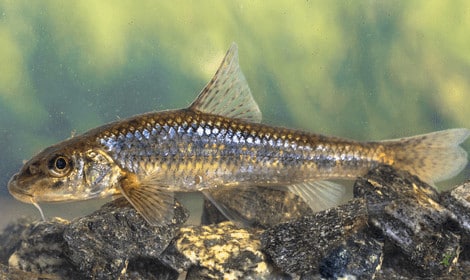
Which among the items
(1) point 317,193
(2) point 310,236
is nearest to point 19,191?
(2) point 310,236

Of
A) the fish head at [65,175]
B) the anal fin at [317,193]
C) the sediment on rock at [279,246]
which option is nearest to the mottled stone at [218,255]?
the sediment on rock at [279,246]

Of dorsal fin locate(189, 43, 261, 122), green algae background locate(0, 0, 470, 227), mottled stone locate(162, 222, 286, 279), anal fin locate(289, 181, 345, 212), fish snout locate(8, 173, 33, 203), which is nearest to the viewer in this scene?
mottled stone locate(162, 222, 286, 279)

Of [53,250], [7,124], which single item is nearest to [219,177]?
[53,250]

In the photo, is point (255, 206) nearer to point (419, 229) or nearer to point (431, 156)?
point (419, 229)

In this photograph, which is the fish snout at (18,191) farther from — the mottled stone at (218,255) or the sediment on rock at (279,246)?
the mottled stone at (218,255)

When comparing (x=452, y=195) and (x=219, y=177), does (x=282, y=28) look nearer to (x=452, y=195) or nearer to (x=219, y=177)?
(x=219, y=177)

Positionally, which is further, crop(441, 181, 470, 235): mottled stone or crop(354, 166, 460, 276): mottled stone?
crop(441, 181, 470, 235): mottled stone

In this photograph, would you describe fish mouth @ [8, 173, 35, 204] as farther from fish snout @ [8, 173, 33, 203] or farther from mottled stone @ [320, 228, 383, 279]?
mottled stone @ [320, 228, 383, 279]

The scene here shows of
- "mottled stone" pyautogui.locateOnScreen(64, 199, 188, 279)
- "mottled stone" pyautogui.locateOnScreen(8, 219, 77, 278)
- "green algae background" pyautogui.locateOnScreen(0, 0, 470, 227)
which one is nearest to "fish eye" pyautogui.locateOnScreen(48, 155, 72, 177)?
"mottled stone" pyautogui.locateOnScreen(64, 199, 188, 279)
